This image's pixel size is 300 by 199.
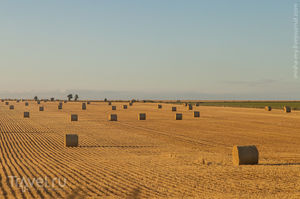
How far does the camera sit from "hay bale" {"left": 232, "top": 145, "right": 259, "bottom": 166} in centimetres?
1545

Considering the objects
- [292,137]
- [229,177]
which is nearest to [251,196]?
[229,177]

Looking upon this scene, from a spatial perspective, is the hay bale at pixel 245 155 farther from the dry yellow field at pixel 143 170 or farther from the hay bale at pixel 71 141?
the hay bale at pixel 71 141

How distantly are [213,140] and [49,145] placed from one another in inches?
357

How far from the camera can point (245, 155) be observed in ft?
50.9

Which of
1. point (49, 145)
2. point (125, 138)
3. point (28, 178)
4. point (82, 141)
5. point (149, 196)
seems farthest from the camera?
point (125, 138)

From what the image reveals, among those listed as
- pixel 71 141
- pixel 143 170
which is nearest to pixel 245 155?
pixel 143 170

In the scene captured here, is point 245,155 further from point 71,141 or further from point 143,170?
point 71,141

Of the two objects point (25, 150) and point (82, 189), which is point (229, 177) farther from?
point (25, 150)

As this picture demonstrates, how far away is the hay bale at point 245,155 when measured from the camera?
1545 cm

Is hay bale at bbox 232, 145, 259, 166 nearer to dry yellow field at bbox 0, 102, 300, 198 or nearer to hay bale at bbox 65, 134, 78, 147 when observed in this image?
dry yellow field at bbox 0, 102, 300, 198

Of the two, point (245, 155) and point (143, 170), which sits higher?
point (245, 155)

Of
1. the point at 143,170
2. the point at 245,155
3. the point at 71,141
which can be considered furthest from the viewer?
the point at 71,141

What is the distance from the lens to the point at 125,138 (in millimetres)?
25484

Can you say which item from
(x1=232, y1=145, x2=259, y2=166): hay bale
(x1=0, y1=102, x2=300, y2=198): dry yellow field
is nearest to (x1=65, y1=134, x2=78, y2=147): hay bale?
(x1=0, y1=102, x2=300, y2=198): dry yellow field
